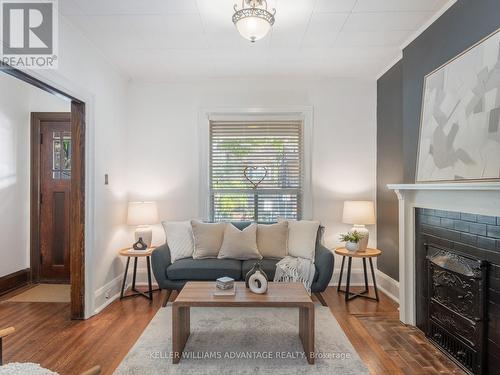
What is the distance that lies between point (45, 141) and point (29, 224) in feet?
3.77

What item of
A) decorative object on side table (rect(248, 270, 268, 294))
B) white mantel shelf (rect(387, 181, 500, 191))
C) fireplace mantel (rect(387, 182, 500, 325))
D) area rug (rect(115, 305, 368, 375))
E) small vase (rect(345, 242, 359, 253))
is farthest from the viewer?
small vase (rect(345, 242, 359, 253))

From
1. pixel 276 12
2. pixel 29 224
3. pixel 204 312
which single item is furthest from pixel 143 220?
pixel 276 12

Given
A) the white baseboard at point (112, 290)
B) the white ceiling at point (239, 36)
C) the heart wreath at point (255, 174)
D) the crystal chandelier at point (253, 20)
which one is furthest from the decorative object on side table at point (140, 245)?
the crystal chandelier at point (253, 20)

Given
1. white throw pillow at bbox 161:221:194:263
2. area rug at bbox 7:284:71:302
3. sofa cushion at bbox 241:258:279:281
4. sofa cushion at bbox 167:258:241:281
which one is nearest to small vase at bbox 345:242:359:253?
sofa cushion at bbox 241:258:279:281

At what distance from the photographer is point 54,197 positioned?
431cm

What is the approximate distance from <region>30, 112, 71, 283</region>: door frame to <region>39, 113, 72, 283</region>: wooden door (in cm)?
3

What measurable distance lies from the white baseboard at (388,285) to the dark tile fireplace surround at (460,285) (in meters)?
0.70

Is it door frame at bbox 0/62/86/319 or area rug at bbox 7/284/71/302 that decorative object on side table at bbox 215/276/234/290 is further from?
area rug at bbox 7/284/71/302

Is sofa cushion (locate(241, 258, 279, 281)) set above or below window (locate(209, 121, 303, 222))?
below

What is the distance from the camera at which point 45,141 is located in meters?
4.30

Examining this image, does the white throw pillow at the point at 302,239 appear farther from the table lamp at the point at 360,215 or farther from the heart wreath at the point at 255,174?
the heart wreath at the point at 255,174

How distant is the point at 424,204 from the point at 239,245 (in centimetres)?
194

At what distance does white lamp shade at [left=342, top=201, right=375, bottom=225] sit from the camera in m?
3.78

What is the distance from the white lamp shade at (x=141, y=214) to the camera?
12.6ft
